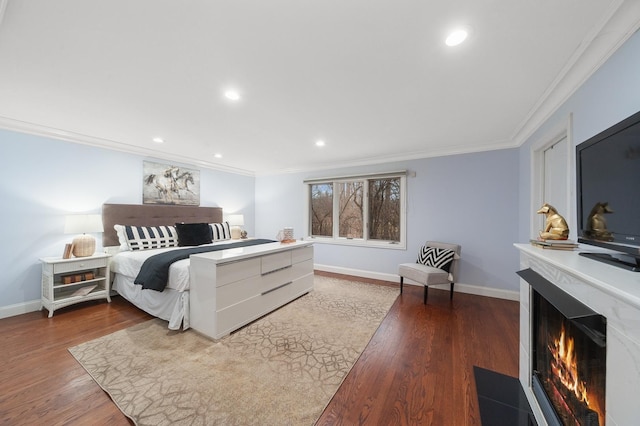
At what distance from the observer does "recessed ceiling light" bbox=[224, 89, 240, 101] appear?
2.01m

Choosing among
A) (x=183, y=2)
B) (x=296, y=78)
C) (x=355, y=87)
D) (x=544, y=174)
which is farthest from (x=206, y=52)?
(x=544, y=174)

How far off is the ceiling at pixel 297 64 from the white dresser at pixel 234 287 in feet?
5.10

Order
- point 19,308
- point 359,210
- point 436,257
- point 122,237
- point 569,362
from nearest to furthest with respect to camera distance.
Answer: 1. point 569,362
2. point 19,308
3. point 122,237
4. point 436,257
5. point 359,210

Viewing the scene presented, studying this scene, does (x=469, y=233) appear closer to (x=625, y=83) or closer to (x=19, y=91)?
(x=625, y=83)

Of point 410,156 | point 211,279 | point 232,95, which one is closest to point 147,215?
point 211,279

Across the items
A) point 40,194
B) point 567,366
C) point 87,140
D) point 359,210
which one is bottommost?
point 567,366

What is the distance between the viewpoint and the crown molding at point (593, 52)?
1192 millimetres

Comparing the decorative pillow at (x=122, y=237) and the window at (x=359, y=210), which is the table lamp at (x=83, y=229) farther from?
the window at (x=359, y=210)

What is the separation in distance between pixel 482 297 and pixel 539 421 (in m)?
2.41

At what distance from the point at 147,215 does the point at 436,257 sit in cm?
464

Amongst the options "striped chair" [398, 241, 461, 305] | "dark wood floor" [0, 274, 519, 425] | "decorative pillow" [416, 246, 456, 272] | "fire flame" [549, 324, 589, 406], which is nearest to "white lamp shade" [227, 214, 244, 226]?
"dark wood floor" [0, 274, 519, 425]

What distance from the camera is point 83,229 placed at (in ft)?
9.46

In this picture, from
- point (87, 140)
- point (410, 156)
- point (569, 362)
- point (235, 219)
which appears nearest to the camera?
point (569, 362)

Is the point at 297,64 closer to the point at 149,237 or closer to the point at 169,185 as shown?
the point at 149,237
